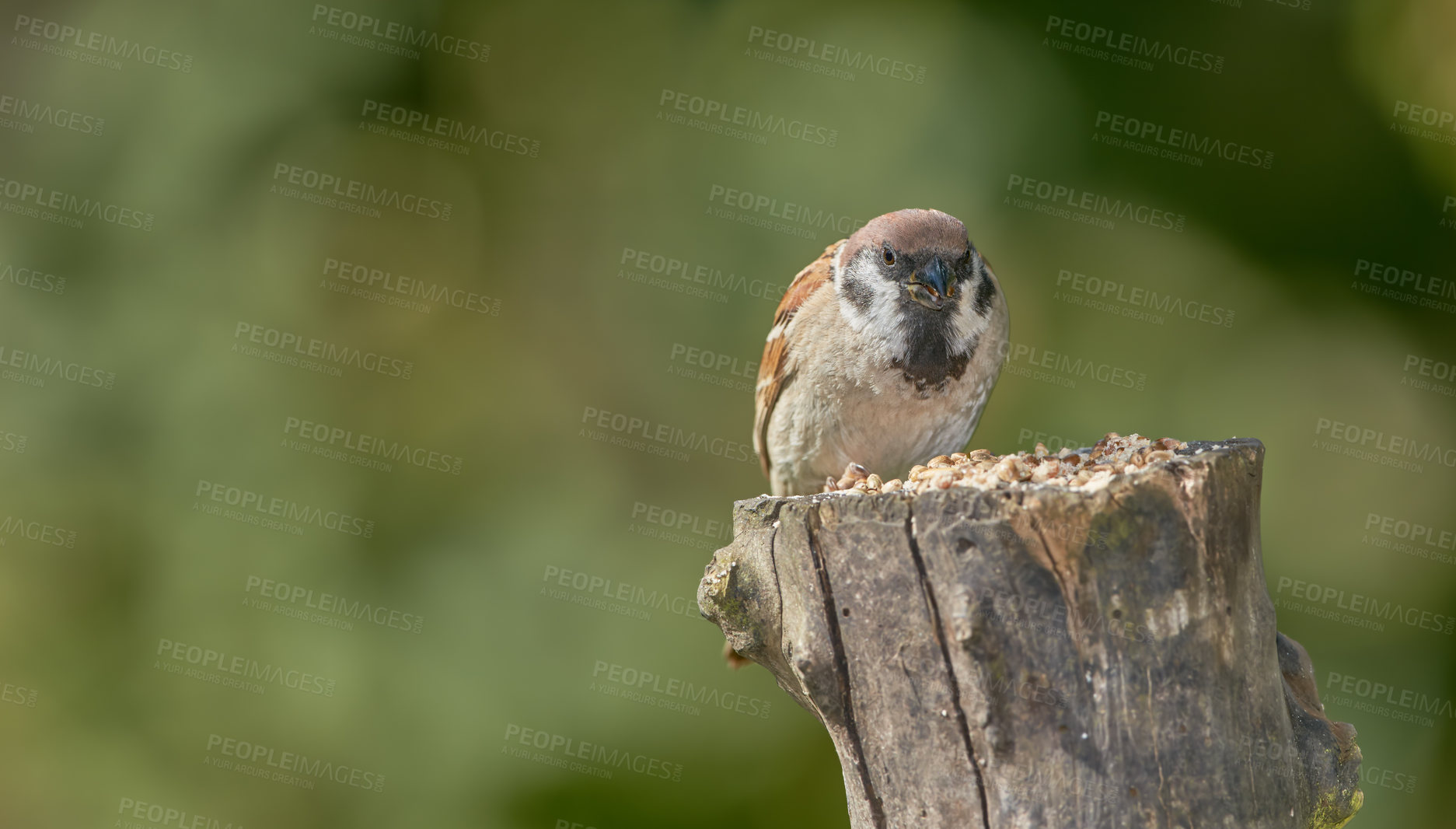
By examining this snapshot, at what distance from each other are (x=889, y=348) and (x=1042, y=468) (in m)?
0.93

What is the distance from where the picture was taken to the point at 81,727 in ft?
13.8

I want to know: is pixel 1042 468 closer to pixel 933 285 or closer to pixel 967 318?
pixel 933 285

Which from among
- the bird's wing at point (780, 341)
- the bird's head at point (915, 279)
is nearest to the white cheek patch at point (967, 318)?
the bird's head at point (915, 279)

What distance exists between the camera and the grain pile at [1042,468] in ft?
6.03

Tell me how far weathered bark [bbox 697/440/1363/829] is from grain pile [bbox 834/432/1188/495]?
9cm

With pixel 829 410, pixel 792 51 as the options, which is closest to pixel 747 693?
pixel 829 410

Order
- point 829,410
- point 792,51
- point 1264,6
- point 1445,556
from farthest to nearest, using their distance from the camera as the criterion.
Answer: point 792,51
point 1264,6
point 1445,556
point 829,410

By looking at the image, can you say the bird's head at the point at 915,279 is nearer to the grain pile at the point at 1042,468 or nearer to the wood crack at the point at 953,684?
the grain pile at the point at 1042,468

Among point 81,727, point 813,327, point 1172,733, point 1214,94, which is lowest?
point 81,727

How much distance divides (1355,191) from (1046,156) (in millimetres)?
1141

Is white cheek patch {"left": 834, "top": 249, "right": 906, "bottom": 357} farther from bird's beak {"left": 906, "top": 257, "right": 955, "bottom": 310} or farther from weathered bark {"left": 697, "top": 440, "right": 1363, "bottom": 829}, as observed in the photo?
weathered bark {"left": 697, "top": 440, "right": 1363, "bottom": 829}

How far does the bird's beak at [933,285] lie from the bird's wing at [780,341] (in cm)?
40

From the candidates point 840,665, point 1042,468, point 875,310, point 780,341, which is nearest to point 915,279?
point 875,310

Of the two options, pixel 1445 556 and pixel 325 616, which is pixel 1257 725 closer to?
pixel 1445 556
